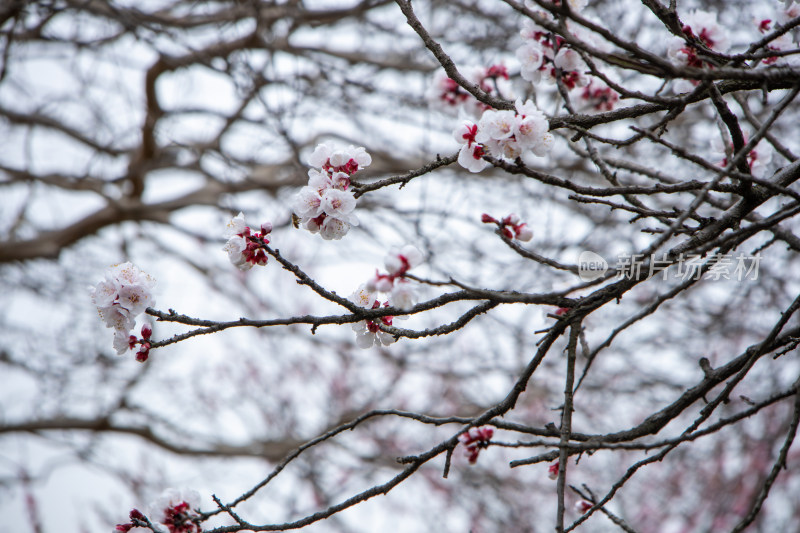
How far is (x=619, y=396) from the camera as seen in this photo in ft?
18.7

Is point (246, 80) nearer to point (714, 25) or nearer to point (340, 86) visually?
point (340, 86)

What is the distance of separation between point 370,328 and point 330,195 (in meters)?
0.37

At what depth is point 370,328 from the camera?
1.73m

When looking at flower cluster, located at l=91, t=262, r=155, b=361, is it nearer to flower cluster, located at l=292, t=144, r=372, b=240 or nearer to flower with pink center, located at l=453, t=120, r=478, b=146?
flower cluster, located at l=292, t=144, r=372, b=240

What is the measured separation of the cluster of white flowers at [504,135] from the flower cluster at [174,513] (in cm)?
129

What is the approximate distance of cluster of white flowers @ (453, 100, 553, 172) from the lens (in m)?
1.54

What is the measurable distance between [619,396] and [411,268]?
4766mm

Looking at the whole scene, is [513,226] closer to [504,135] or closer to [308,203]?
[504,135]

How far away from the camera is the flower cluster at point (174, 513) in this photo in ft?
6.28

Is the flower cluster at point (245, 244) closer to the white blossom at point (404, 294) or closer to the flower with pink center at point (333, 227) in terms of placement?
the flower with pink center at point (333, 227)

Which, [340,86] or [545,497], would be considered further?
[545,497]

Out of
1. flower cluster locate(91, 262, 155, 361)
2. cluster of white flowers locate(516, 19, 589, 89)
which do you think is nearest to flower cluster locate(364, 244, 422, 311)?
flower cluster locate(91, 262, 155, 361)

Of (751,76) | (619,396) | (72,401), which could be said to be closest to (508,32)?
(619,396)

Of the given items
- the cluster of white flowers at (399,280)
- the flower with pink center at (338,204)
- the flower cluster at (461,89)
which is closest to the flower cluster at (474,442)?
the cluster of white flowers at (399,280)
